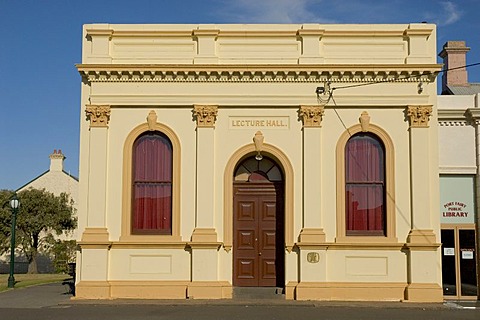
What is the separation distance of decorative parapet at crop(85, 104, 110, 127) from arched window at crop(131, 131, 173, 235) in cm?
102

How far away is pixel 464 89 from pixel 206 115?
8993 mm

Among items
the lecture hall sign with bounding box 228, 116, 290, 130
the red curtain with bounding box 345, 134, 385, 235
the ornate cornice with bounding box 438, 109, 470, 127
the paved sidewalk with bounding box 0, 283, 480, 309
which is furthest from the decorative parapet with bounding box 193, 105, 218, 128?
the ornate cornice with bounding box 438, 109, 470, 127

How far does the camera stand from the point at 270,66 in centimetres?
1709

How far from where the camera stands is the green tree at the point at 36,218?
35.8m

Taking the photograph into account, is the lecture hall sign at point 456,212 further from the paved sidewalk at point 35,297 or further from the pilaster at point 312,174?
the paved sidewalk at point 35,297

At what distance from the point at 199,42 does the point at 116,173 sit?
416 centimetres

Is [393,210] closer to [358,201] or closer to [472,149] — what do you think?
[358,201]

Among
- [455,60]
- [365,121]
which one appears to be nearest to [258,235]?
[365,121]

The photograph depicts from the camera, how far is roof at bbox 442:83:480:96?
20.5m

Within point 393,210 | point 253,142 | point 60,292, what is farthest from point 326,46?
point 60,292

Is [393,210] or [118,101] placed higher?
[118,101]

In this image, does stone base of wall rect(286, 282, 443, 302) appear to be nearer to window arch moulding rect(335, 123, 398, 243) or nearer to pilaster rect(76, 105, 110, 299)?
window arch moulding rect(335, 123, 398, 243)

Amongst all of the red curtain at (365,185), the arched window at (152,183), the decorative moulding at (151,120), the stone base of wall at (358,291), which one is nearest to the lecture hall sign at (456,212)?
the red curtain at (365,185)

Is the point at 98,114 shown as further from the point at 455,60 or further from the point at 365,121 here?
the point at 455,60
